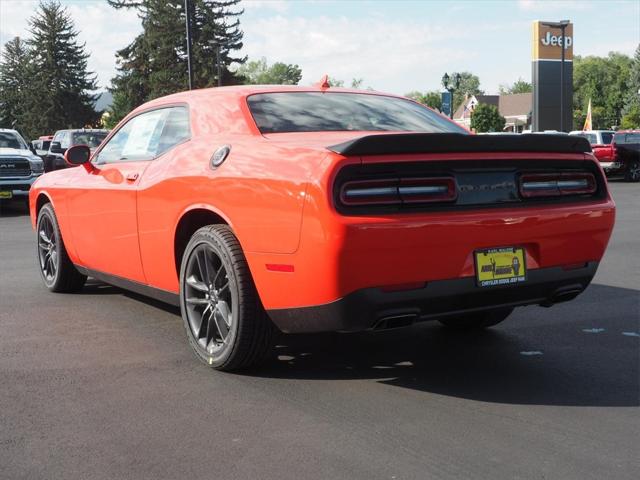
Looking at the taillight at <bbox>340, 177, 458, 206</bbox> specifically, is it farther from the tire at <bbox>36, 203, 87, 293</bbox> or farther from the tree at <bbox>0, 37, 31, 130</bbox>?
the tree at <bbox>0, 37, 31, 130</bbox>

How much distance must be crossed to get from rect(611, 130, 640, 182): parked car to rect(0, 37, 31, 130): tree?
63.6m

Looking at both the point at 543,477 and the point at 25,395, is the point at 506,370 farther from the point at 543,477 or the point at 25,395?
the point at 25,395

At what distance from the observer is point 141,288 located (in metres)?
5.45

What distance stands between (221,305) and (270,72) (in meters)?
149

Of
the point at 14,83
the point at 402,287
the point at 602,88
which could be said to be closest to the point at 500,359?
the point at 402,287

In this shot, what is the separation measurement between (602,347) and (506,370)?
0.85 meters

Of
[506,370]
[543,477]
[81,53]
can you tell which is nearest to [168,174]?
[506,370]

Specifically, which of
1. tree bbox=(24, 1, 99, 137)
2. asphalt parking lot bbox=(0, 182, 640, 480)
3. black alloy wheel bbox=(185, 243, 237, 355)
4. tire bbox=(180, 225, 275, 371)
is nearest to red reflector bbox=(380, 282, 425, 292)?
asphalt parking lot bbox=(0, 182, 640, 480)

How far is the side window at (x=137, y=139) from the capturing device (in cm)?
539

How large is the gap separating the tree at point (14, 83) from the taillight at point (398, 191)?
263 feet

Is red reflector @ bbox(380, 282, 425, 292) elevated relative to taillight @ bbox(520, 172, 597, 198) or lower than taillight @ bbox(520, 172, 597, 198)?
lower

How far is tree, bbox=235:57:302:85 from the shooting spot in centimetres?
14388

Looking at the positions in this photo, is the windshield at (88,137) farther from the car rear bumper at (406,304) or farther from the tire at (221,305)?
the car rear bumper at (406,304)

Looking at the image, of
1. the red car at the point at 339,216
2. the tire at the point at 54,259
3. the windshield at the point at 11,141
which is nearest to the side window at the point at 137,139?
the red car at the point at 339,216
